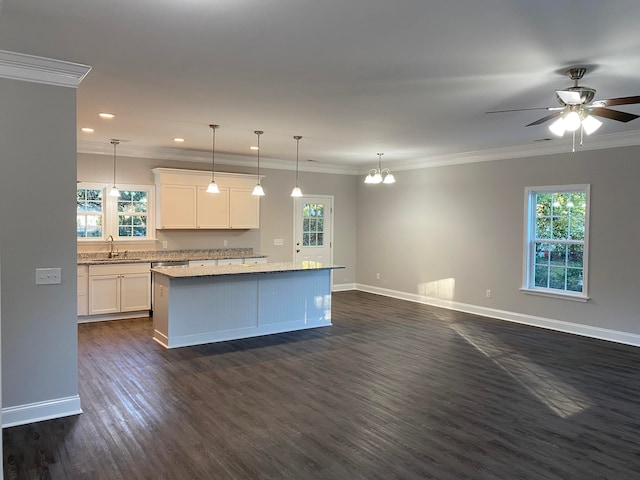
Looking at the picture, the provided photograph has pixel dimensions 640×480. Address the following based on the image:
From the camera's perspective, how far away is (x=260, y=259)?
8.32 m

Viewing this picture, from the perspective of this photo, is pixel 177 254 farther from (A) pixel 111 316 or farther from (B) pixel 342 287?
(B) pixel 342 287

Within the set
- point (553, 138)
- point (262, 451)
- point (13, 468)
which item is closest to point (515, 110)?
point (553, 138)

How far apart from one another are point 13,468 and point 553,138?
660cm

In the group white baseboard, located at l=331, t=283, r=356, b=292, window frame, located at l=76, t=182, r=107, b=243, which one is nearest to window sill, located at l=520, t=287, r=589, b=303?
white baseboard, located at l=331, t=283, r=356, b=292

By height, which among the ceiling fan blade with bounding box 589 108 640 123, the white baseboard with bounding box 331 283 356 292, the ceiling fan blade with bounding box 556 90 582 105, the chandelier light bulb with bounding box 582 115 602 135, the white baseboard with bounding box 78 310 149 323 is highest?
the ceiling fan blade with bounding box 556 90 582 105

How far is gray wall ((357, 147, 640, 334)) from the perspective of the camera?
5852 mm

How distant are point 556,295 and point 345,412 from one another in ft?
13.9

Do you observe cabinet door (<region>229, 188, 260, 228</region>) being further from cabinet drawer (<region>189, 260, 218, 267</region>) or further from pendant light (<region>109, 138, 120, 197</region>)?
pendant light (<region>109, 138, 120, 197</region>)

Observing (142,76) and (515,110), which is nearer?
(142,76)

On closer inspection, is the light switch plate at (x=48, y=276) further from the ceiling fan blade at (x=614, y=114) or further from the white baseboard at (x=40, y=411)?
the ceiling fan blade at (x=614, y=114)

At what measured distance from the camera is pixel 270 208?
8.86 metres

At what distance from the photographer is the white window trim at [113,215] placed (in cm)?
709

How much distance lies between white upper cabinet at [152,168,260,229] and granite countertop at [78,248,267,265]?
0.49 m

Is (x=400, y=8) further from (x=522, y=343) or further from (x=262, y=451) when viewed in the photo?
(x=522, y=343)
